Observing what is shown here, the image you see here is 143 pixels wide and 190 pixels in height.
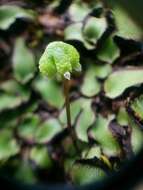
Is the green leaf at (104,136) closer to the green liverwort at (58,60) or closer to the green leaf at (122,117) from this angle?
the green leaf at (122,117)

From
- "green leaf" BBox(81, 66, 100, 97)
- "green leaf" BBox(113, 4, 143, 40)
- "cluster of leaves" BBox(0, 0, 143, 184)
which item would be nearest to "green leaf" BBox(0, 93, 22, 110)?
"cluster of leaves" BBox(0, 0, 143, 184)

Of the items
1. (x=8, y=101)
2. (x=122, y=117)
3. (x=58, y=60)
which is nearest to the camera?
(x=58, y=60)

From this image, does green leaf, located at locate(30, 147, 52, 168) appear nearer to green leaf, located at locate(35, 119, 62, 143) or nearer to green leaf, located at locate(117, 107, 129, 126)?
green leaf, located at locate(35, 119, 62, 143)

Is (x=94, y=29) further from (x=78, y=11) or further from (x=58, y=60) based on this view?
(x=58, y=60)

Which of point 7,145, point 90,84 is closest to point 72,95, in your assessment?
point 90,84

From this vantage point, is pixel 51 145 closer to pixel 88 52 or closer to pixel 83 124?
pixel 83 124

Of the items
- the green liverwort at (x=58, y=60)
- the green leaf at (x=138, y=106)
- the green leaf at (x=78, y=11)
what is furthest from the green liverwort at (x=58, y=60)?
the green leaf at (x=78, y=11)
